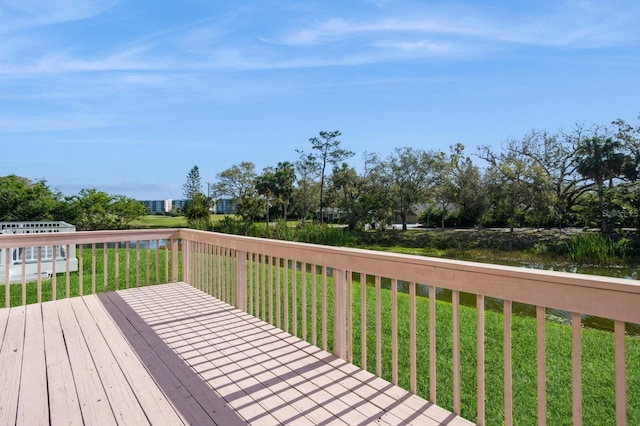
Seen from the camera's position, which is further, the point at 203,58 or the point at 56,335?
the point at 203,58

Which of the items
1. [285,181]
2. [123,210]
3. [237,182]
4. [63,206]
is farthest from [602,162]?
[237,182]

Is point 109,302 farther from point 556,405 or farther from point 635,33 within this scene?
point 635,33

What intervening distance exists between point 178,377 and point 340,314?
3.52 feet

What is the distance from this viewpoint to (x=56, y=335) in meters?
2.84

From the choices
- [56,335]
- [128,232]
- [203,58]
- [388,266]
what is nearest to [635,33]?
[203,58]

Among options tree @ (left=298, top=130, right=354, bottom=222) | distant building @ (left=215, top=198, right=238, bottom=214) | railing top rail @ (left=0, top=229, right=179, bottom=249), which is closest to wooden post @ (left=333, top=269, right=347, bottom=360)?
railing top rail @ (left=0, top=229, right=179, bottom=249)

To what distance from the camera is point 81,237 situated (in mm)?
3992

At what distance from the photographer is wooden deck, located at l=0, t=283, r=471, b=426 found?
1770 mm

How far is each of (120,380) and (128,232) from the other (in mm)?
2674

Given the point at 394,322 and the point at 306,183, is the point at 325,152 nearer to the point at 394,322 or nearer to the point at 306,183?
the point at 306,183

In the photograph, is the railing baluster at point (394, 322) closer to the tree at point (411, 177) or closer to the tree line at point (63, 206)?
the tree line at point (63, 206)

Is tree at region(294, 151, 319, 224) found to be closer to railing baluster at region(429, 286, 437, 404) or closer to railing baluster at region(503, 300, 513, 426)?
railing baluster at region(429, 286, 437, 404)

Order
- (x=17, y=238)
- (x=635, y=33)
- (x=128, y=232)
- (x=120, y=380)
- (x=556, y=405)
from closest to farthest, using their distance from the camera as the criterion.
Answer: (x=120, y=380)
(x=556, y=405)
(x=17, y=238)
(x=128, y=232)
(x=635, y=33)

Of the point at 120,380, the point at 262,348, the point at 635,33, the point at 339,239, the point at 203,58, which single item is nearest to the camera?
the point at 120,380
